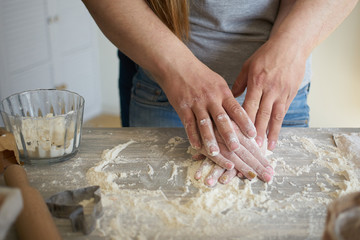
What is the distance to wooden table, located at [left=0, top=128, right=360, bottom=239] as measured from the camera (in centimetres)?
62

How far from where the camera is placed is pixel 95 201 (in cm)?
67

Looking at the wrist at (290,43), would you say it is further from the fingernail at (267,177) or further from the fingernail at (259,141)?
the fingernail at (267,177)

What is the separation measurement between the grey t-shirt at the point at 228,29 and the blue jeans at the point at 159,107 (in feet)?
0.42

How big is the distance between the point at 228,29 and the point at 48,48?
170 cm

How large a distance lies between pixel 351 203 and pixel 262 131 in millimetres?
470

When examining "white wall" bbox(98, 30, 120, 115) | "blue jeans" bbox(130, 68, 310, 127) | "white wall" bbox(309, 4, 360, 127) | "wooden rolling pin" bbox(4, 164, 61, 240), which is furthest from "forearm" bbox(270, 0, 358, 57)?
"white wall" bbox(98, 30, 120, 115)

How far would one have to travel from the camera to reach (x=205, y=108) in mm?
853

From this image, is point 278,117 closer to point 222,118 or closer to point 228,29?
point 222,118

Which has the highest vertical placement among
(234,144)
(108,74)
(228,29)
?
(228,29)

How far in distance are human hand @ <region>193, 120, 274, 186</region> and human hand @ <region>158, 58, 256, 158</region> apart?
16 millimetres

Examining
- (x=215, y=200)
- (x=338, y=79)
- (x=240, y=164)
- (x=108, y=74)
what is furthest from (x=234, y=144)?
(x=108, y=74)

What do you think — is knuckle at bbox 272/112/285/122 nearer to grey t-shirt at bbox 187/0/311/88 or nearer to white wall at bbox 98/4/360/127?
grey t-shirt at bbox 187/0/311/88

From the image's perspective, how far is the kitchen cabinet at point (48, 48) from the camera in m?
2.17

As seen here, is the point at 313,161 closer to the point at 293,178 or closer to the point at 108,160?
the point at 293,178
